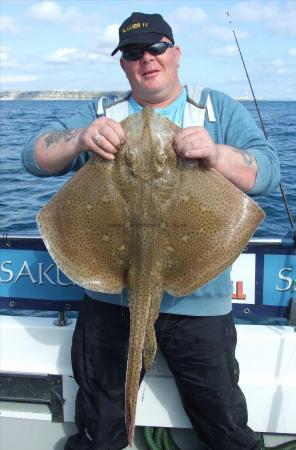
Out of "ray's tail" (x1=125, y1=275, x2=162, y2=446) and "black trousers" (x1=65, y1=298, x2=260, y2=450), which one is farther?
"black trousers" (x1=65, y1=298, x2=260, y2=450)

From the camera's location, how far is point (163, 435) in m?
3.46

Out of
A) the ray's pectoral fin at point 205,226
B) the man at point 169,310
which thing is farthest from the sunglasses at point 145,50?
the ray's pectoral fin at point 205,226

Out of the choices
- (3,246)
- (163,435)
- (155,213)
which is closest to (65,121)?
(155,213)

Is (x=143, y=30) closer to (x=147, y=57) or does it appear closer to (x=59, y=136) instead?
(x=147, y=57)

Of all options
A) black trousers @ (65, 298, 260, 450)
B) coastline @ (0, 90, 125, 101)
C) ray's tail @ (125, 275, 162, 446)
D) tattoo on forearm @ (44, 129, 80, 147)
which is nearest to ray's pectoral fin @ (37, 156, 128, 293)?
ray's tail @ (125, 275, 162, 446)

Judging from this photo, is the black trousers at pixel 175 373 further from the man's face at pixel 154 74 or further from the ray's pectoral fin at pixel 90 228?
the man's face at pixel 154 74

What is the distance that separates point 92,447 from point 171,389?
62cm

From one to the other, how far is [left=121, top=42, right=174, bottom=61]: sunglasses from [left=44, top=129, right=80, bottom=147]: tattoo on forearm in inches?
20.1

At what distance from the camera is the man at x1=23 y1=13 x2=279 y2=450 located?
107 inches

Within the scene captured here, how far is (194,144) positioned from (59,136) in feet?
2.77

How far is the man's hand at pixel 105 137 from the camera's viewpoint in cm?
229

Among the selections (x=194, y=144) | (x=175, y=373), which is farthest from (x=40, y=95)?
(x=194, y=144)

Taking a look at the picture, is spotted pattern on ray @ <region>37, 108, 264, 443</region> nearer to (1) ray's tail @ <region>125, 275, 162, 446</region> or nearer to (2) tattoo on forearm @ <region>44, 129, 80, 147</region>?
(1) ray's tail @ <region>125, 275, 162, 446</region>

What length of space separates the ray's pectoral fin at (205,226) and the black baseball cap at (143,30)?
2.70ft
